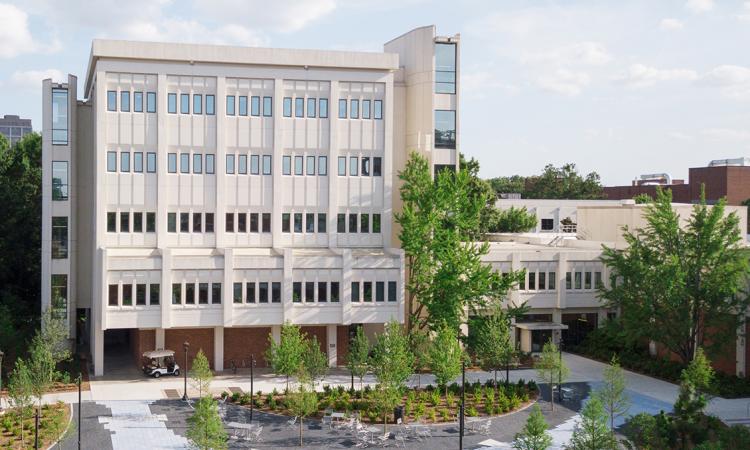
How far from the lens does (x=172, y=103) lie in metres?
54.4

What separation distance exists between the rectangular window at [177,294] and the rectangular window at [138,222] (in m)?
4.97

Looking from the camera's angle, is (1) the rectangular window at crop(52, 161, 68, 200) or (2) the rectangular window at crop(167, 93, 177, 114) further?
(1) the rectangular window at crop(52, 161, 68, 200)

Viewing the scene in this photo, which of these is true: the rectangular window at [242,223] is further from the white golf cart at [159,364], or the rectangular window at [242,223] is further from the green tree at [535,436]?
the green tree at [535,436]

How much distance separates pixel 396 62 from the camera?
57281 mm

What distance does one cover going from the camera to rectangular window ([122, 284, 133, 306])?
5103 cm

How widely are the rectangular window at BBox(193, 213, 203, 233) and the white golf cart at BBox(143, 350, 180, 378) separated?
8.07 meters

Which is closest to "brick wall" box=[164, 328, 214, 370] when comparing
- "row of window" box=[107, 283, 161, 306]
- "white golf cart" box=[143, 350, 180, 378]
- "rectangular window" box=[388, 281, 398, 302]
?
"white golf cart" box=[143, 350, 180, 378]

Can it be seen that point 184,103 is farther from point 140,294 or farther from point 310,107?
point 140,294

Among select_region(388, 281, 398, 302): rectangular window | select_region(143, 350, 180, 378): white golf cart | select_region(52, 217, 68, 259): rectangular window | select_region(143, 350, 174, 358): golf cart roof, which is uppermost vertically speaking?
select_region(52, 217, 68, 259): rectangular window

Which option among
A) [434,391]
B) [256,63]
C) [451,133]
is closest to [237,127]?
[256,63]

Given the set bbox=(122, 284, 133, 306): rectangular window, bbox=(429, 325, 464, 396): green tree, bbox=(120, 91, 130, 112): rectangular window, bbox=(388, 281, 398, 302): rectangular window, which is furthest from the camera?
bbox=(388, 281, 398, 302): rectangular window

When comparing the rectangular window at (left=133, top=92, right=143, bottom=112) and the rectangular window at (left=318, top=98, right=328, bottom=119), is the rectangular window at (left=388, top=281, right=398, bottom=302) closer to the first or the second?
the rectangular window at (left=318, top=98, right=328, bottom=119)

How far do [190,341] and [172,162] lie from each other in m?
11.3

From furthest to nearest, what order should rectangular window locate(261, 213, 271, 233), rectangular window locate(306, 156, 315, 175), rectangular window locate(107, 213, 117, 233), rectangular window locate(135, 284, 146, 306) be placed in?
rectangular window locate(306, 156, 315, 175) → rectangular window locate(261, 213, 271, 233) → rectangular window locate(107, 213, 117, 233) → rectangular window locate(135, 284, 146, 306)
